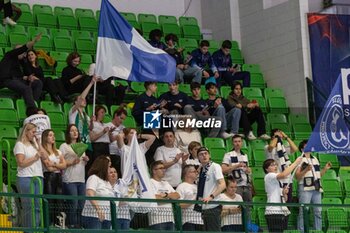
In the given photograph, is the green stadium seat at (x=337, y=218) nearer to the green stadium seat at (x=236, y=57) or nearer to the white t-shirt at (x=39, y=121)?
the white t-shirt at (x=39, y=121)

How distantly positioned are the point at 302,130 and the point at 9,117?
6585mm

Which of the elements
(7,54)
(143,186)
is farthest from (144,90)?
(143,186)

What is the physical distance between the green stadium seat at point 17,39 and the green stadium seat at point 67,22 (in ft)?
6.50

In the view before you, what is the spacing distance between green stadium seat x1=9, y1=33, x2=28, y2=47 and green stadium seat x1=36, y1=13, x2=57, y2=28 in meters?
1.60

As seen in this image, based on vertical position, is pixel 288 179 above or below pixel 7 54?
below

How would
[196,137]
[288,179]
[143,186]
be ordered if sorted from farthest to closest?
[196,137] → [288,179] → [143,186]

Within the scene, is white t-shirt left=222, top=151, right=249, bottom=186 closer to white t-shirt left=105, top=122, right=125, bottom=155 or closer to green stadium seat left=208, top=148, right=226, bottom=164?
green stadium seat left=208, top=148, right=226, bottom=164

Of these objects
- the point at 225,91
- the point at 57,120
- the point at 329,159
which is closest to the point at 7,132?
the point at 57,120

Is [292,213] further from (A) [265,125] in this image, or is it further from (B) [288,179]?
(A) [265,125]

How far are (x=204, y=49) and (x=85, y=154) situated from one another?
19.9 ft

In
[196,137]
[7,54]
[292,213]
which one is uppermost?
[7,54]

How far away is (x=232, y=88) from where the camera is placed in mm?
23438

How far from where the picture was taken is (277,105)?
80.0ft

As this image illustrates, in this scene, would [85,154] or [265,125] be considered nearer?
[85,154]
